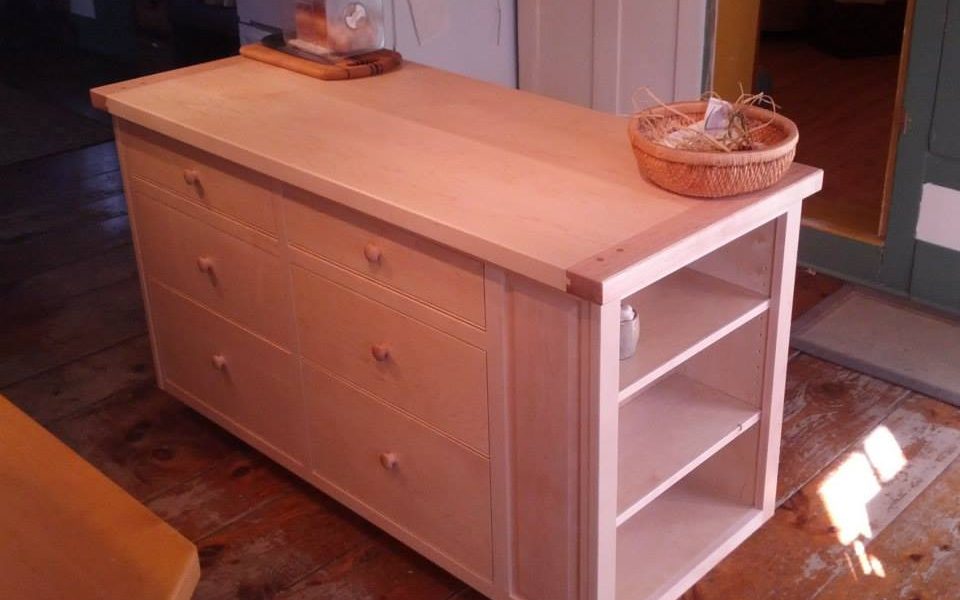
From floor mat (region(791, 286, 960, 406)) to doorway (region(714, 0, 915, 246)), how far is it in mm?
207

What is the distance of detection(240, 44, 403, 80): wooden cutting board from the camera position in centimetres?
248

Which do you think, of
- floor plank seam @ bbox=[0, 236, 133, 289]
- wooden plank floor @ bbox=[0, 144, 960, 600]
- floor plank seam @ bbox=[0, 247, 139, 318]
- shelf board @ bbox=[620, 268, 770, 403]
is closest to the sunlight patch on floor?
wooden plank floor @ bbox=[0, 144, 960, 600]

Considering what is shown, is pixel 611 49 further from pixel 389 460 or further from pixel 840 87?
pixel 389 460

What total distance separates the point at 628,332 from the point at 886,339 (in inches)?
55.1

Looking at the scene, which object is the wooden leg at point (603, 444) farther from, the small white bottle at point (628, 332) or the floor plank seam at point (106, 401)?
the floor plank seam at point (106, 401)

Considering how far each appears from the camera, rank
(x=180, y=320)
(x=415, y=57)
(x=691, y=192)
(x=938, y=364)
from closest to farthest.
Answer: (x=691, y=192) → (x=180, y=320) → (x=938, y=364) → (x=415, y=57)

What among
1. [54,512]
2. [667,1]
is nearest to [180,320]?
[54,512]

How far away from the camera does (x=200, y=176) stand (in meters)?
2.26

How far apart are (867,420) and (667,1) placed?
1430 mm

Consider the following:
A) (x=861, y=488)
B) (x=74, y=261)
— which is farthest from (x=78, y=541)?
(x=74, y=261)

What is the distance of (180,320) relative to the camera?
253 centimetres

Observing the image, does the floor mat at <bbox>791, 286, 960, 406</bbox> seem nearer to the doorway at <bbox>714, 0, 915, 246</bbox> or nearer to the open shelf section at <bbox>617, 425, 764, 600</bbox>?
the doorway at <bbox>714, 0, 915, 246</bbox>

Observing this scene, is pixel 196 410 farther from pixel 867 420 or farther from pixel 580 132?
pixel 867 420

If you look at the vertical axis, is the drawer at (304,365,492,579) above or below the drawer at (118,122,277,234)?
below
